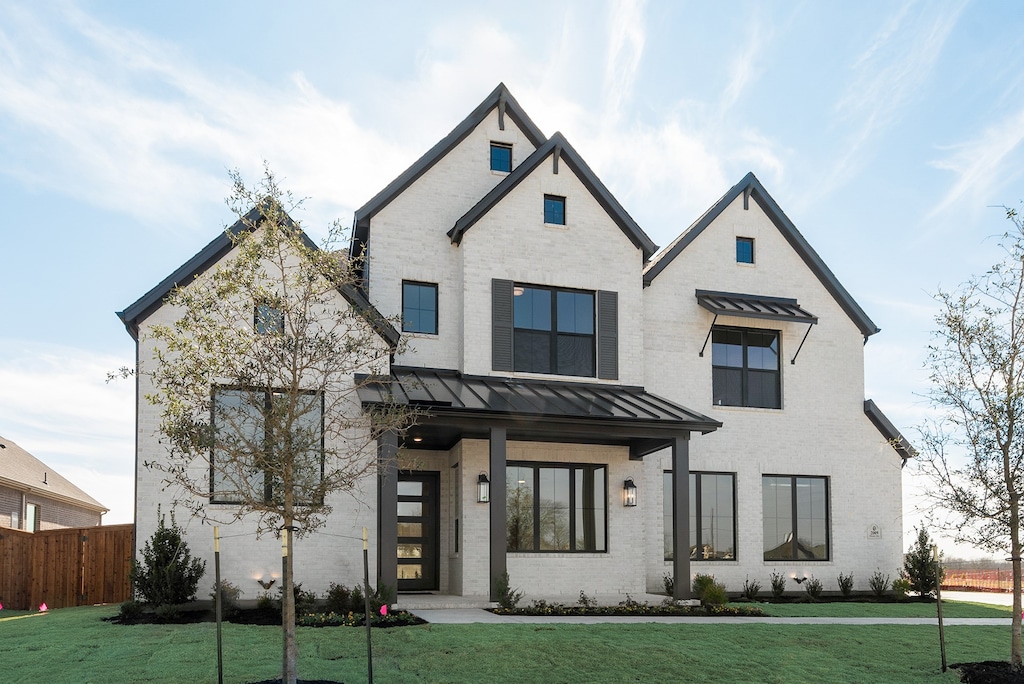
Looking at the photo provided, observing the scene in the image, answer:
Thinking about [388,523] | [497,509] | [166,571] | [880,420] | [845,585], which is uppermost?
[880,420]

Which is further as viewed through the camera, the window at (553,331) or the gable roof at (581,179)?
the window at (553,331)

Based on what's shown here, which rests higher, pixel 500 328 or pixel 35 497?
pixel 500 328

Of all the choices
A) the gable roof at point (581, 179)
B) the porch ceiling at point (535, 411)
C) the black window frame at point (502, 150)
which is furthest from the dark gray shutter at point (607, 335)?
the black window frame at point (502, 150)

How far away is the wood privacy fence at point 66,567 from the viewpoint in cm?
1867

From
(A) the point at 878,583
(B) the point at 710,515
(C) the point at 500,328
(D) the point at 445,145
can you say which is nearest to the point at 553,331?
(C) the point at 500,328

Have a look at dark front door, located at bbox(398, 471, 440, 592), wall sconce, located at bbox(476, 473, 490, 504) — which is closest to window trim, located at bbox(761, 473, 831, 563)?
wall sconce, located at bbox(476, 473, 490, 504)

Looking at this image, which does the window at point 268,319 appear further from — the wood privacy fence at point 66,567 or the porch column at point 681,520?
the wood privacy fence at point 66,567

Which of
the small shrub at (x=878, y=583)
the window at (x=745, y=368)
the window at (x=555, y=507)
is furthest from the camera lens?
the window at (x=745, y=368)

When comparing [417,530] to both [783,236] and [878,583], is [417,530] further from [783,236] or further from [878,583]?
[783,236]

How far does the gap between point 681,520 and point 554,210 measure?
6997mm

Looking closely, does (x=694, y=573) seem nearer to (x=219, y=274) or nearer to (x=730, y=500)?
(x=730, y=500)

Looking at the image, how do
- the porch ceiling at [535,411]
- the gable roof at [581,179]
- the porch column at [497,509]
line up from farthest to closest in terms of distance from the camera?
1. the gable roof at [581,179]
2. the porch ceiling at [535,411]
3. the porch column at [497,509]

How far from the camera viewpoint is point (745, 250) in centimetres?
2223

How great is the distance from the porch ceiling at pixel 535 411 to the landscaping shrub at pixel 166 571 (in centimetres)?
389
